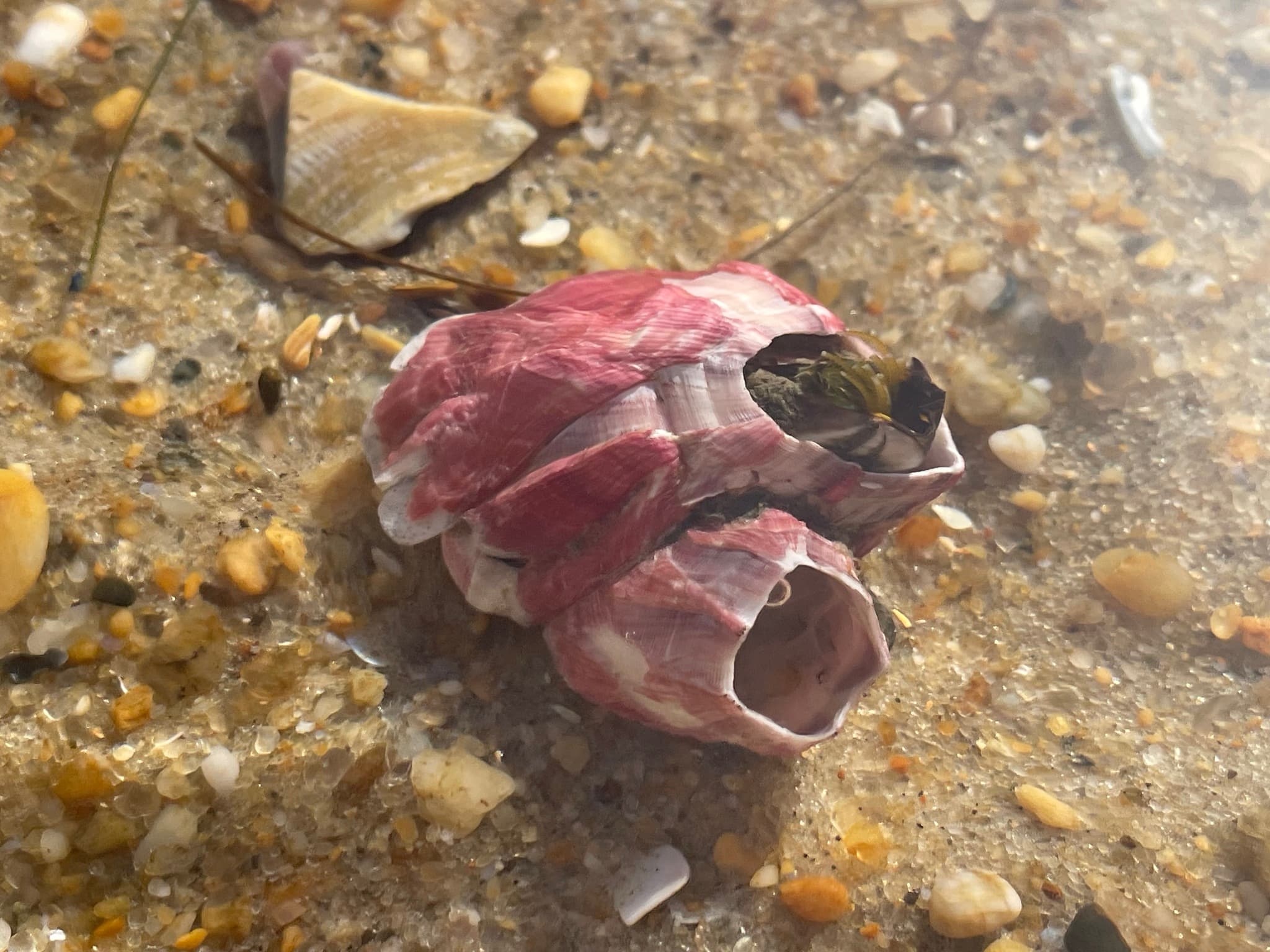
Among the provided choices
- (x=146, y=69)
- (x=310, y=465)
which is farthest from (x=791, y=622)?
(x=146, y=69)

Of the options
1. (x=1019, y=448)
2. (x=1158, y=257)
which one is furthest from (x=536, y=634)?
(x=1158, y=257)

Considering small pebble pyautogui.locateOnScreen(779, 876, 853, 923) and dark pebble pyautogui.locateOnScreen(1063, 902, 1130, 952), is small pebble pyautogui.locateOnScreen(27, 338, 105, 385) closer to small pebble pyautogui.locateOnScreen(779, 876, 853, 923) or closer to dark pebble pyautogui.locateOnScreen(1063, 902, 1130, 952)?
small pebble pyautogui.locateOnScreen(779, 876, 853, 923)

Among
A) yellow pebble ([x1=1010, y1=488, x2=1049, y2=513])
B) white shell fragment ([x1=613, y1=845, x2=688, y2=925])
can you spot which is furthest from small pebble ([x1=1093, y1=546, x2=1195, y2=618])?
white shell fragment ([x1=613, y1=845, x2=688, y2=925])

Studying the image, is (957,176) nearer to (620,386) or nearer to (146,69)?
(620,386)

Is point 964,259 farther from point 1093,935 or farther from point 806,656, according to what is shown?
point 1093,935

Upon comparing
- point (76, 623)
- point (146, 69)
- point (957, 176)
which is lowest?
point (76, 623)
